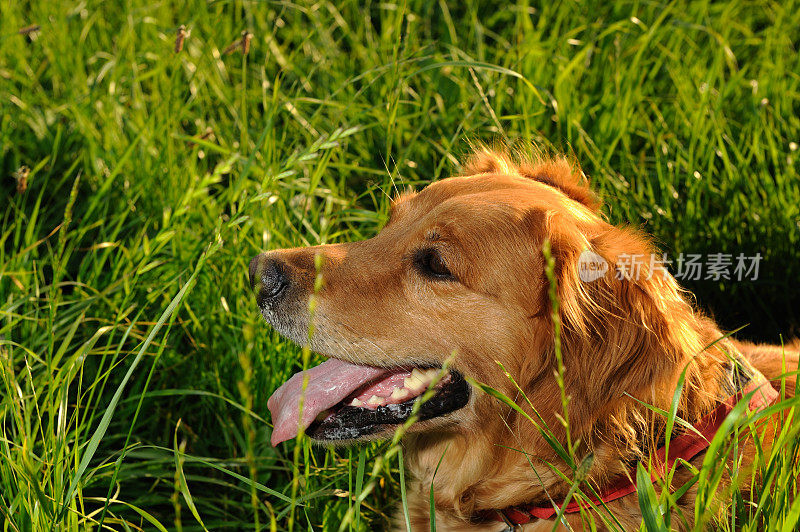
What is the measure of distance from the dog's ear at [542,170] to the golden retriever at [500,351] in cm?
32

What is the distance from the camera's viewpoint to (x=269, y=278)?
96.3 inches

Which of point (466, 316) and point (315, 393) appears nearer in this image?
point (466, 316)

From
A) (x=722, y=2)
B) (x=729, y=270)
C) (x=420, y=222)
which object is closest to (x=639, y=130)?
(x=729, y=270)

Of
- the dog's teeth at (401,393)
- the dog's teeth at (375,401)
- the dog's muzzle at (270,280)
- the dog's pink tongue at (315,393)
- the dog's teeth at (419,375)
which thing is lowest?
the dog's pink tongue at (315,393)

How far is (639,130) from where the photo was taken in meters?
4.02

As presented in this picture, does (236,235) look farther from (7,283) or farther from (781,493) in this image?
(781,493)

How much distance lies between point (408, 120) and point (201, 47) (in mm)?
1362

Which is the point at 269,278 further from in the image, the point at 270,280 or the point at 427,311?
the point at 427,311

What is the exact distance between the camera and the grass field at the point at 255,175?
2.70m

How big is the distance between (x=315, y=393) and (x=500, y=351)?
0.60 m

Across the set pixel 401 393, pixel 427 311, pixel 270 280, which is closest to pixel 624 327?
pixel 427 311

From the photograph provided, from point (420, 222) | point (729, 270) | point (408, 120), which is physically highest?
point (420, 222)

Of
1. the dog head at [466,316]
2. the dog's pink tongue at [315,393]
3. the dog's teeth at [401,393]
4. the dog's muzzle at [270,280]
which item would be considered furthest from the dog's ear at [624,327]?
the dog's muzzle at [270,280]

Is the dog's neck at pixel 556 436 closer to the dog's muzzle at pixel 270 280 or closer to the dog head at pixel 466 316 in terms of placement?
the dog head at pixel 466 316
